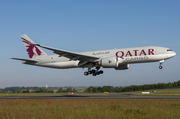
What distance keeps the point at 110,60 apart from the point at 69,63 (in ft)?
30.0

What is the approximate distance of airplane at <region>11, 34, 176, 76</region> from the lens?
36.7m

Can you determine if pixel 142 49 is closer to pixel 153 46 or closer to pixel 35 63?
pixel 153 46

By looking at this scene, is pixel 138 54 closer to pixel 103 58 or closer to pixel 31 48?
pixel 103 58

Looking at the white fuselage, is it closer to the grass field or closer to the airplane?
the airplane

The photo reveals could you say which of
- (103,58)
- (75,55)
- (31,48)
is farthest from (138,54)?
(31,48)

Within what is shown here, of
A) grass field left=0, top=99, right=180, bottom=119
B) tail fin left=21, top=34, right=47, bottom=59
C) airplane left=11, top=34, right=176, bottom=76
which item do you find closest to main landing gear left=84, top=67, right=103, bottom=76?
airplane left=11, top=34, right=176, bottom=76

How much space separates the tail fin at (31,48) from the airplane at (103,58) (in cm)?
159

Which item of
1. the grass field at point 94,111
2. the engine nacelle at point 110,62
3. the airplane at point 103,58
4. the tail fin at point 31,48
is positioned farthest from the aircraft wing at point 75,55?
the grass field at point 94,111

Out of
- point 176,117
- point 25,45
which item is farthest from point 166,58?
point 25,45

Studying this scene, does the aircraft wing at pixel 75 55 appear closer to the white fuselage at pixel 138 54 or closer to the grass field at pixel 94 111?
the white fuselage at pixel 138 54

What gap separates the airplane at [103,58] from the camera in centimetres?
3672

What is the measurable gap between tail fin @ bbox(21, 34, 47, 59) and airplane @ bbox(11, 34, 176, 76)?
5.21 feet

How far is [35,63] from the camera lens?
44.7 m

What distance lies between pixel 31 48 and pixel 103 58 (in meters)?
17.6
